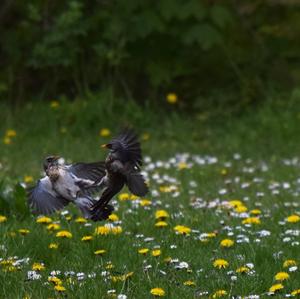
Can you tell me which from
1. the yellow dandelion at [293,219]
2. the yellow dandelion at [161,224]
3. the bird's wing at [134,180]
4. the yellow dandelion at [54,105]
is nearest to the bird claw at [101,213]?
the bird's wing at [134,180]

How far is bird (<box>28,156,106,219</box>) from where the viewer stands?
3756mm

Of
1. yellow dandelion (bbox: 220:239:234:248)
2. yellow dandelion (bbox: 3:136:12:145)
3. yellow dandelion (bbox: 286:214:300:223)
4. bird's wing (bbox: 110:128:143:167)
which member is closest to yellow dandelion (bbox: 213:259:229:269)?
yellow dandelion (bbox: 220:239:234:248)

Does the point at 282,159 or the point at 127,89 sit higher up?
the point at 127,89

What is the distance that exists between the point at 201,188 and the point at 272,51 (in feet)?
14.9

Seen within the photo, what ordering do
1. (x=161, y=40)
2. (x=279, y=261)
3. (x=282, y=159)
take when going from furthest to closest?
1. (x=161, y=40)
2. (x=282, y=159)
3. (x=279, y=261)

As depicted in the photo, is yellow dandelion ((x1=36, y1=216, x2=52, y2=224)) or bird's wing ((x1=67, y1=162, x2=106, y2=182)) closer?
bird's wing ((x1=67, y1=162, x2=106, y2=182))

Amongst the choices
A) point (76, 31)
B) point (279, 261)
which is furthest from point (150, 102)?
point (279, 261)

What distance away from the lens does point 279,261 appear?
14.4 ft

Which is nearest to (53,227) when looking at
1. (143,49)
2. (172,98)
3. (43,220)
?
(43,220)

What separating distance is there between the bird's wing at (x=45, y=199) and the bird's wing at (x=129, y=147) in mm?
572

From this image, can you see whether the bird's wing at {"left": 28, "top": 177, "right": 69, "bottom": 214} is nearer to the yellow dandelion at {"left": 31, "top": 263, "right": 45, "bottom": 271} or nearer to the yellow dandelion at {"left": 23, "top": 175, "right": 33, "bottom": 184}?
the yellow dandelion at {"left": 31, "top": 263, "right": 45, "bottom": 271}

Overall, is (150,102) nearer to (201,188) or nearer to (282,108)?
(282,108)

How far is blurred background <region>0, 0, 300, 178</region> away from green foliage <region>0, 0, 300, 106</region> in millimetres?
15

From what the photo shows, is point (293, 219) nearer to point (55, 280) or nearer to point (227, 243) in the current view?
point (227, 243)
